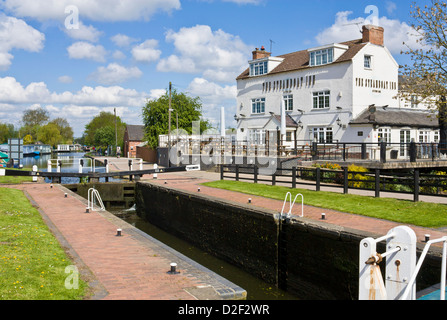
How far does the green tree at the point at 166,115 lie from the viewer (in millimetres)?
49656

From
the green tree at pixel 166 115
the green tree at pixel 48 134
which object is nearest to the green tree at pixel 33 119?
the green tree at pixel 48 134

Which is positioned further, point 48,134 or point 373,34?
point 48,134

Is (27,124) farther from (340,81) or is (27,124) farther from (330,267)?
(330,267)

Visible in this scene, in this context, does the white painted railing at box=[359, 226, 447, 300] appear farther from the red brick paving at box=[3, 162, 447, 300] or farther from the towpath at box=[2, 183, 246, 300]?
the red brick paving at box=[3, 162, 447, 300]

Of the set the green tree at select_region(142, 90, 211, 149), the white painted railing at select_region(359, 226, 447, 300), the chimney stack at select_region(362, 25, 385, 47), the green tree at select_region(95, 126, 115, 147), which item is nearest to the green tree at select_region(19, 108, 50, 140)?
the green tree at select_region(95, 126, 115, 147)

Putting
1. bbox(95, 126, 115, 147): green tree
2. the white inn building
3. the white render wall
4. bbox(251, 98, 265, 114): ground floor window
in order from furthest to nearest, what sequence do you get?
1. bbox(95, 126, 115, 147): green tree
2. bbox(251, 98, 265, 114): ground floor window
3. the white render wall
4. the white inn building

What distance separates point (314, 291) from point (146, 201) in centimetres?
1465

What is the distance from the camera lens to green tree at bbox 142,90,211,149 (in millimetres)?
A: 49656

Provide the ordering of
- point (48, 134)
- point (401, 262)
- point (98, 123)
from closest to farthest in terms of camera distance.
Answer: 1. point (401, 262)
2. point (48, 134)
3. point (98, 123)

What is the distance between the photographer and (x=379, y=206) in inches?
555

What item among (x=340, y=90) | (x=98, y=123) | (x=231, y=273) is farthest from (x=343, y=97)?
(x=98, y=123)

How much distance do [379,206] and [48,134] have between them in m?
128

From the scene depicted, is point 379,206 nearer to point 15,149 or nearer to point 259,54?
point 15,149

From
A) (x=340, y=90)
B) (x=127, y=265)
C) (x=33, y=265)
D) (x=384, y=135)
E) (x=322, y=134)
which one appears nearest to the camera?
(x=33, y=265)
